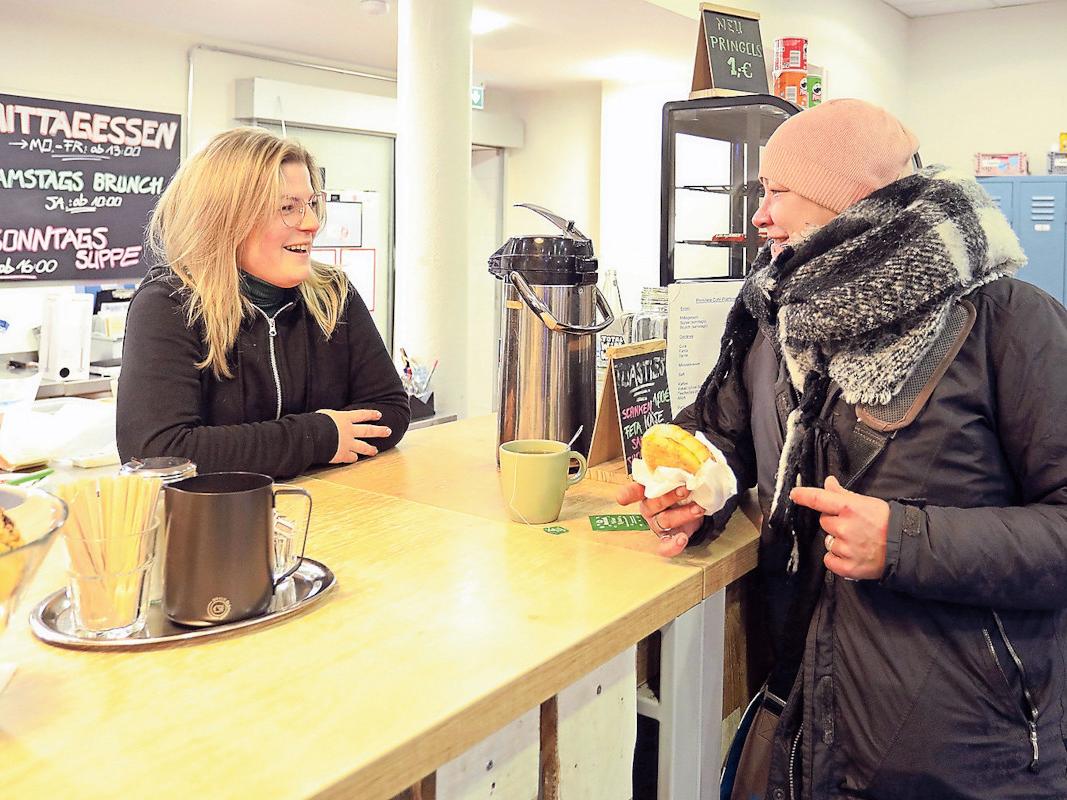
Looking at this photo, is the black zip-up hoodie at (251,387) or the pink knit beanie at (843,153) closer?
the pink knit beanie at (843,153)

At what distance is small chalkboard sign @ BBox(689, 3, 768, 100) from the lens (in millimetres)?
3078

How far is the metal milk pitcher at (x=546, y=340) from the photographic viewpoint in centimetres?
171

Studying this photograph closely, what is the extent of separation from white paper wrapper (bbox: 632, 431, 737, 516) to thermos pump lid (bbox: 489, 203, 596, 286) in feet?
1.63

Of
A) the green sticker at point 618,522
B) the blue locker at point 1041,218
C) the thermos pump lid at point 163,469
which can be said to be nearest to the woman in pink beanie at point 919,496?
the green sticker at point 618,522

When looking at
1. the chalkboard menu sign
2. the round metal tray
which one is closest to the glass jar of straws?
the round metal tray

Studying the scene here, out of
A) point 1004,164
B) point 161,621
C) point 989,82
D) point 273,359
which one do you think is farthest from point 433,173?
point 989,82

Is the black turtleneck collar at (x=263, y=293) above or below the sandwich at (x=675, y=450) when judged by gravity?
above

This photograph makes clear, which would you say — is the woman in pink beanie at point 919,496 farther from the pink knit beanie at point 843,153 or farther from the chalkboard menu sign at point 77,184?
the chalkboard menu sign at point 77,184

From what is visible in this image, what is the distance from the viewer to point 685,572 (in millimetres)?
1267

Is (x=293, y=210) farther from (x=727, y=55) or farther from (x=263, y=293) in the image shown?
(x=727, y=55)

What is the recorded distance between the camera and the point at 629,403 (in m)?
1.75

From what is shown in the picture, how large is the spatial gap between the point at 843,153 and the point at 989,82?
20.2 feet

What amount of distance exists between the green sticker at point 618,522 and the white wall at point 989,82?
19.6 feet

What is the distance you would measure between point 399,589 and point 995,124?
21.8ft
